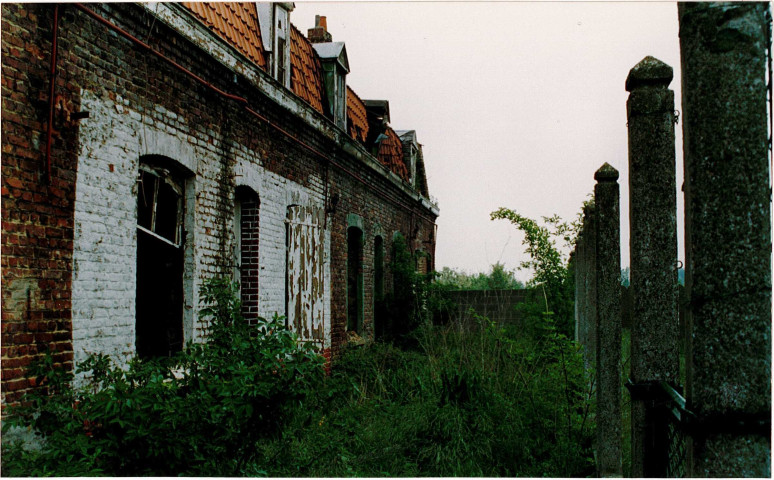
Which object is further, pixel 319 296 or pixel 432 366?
pixel 319 296

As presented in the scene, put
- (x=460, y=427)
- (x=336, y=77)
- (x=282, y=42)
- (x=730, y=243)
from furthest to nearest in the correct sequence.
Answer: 1. (x=336, y=77)
2. (x=282, y=42)
3. (x=460, y=427)
4. (x=730, y=243)

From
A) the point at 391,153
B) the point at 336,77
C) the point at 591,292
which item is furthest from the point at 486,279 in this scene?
the point at 591,292

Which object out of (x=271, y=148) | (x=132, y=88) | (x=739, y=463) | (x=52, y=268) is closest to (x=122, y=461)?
(x=52, y=268)

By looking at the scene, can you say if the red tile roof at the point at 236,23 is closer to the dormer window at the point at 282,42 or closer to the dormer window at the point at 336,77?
the dormer window at the point at 282,42

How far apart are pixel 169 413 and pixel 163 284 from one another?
9.19 ft

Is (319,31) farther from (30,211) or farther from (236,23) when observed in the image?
(30,211)

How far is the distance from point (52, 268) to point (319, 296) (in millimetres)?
5427

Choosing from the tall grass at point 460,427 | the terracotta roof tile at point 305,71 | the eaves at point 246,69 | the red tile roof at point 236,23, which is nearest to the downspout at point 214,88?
the eaves at point 246,69

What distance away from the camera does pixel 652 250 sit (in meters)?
3.36

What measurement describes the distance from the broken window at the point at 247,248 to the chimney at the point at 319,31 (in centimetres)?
Answer: 772

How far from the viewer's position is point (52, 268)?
4.55m

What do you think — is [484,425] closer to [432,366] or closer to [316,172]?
[432,366]

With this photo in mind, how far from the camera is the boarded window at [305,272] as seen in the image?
29.6 ft

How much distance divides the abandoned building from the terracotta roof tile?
0.20 feet
